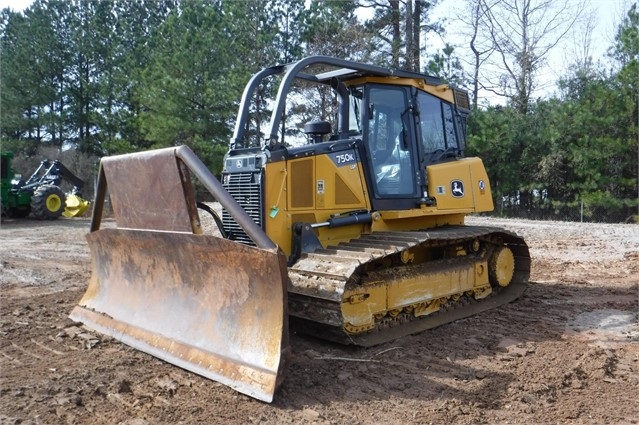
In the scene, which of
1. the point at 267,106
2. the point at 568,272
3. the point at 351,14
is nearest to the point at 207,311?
the point at 568,272

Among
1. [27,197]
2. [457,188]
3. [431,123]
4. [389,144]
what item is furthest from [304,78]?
[27,197]

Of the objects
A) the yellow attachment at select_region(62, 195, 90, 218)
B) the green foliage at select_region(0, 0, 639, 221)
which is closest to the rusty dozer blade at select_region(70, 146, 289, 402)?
the green foliage at select_region(0, 0, 639, 221)

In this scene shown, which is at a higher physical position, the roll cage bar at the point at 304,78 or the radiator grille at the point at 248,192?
the roll cage bar at the point at 304,78

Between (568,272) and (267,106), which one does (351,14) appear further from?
(568,272)

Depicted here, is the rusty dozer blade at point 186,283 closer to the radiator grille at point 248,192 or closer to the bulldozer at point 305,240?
the bulldozer at point 305,240

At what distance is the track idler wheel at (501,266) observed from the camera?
6684mm

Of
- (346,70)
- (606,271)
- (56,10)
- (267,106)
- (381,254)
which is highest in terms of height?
(56,10)

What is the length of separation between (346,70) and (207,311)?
9.65ft

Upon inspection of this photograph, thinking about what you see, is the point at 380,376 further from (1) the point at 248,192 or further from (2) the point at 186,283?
(1) the point at 248,192

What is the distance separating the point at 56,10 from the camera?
29609mm

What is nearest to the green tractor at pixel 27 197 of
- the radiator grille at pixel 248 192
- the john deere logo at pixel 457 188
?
the radiator grille at pixel 248 192

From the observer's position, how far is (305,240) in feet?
17.3

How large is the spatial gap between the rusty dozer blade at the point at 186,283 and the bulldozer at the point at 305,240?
1cm

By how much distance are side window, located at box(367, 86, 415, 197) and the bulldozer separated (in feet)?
0.05
